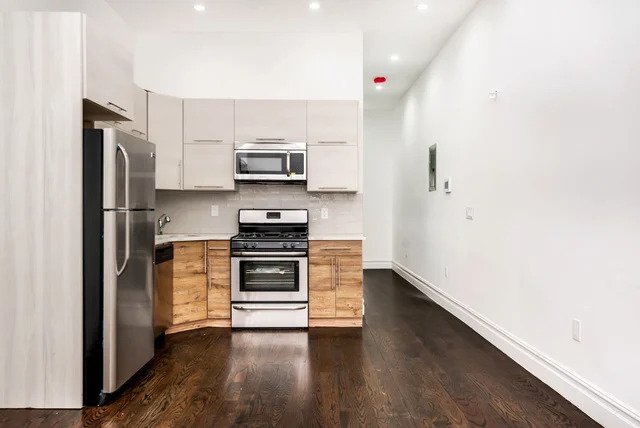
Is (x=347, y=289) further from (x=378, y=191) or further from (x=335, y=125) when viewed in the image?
(x=378, y=191)

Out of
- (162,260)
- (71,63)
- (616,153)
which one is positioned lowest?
(162,260)

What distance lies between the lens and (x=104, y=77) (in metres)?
2.43

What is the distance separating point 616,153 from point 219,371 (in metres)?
2.77

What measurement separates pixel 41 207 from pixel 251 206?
2.23 metres

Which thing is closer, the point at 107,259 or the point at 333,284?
the point at 107,259

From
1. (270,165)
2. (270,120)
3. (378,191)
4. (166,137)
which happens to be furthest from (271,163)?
(378,191)

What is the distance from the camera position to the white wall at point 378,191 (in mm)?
7188

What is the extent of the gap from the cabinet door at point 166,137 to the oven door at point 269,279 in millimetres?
1074

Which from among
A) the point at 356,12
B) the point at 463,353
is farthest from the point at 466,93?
the point at 463,353

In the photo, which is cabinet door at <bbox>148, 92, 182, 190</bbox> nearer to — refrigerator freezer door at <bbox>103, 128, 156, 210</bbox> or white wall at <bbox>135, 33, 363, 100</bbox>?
white wall at <bbox>135, 33, 363, 100</bbox>

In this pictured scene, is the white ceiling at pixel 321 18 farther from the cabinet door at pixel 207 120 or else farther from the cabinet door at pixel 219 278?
→ the cabinet door at pixel 219 278

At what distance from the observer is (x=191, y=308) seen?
11.9 ft

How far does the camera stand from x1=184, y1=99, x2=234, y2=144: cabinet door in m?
3.92

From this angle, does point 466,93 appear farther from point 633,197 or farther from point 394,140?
point 394,140
